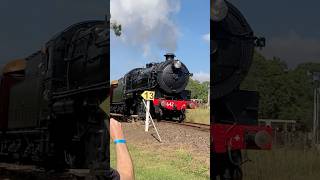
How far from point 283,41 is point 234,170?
0.73m

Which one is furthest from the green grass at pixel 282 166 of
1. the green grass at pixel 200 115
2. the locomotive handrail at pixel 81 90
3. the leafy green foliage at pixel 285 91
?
the locomotive handrail at pixel 81 90

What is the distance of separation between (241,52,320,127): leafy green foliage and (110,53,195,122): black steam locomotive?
394 millimetres

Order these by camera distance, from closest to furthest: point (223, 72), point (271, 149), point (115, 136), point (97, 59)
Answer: point (115, 136), point (97, 59), point (271, 149), point (223, 72)

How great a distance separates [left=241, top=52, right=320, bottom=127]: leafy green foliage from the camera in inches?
87.7

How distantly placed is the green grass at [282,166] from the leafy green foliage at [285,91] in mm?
189

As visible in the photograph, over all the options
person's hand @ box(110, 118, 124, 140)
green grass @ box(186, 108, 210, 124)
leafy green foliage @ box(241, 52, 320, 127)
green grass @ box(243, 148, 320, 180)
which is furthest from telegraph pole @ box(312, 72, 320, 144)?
person's hand @ box(110, 118, 124, 140)

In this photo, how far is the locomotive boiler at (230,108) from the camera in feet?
7.46

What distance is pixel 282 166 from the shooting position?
2242mm

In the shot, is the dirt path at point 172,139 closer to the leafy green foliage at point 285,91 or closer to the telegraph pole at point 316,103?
the leafy green foliage at point 285,91

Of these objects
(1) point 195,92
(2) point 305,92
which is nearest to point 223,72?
(1) point 195,92

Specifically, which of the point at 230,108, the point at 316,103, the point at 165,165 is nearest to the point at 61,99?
the point at 165,165

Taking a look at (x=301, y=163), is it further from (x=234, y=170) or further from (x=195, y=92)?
(x=195, y=92)

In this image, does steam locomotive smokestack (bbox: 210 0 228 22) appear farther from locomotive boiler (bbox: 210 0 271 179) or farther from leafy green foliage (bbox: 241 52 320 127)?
leafy green foliage (bbox: 241 52 320 127)

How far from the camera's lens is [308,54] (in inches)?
87.8
